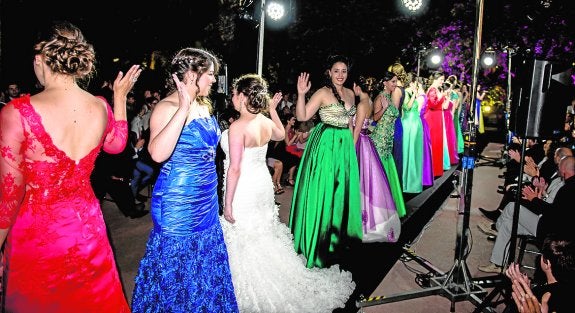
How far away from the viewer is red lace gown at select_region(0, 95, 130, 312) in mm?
1878

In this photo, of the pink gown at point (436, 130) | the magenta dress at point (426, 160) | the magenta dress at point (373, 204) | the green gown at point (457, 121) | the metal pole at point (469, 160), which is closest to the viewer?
the metal pole at point (469, 160)

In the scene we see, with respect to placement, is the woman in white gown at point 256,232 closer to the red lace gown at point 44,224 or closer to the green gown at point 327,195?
the green gown at point 327,195

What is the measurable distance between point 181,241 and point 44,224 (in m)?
0.81

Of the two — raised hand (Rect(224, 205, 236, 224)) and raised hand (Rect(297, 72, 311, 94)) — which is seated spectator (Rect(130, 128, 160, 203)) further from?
raised hand (Rect(224, 205, 236, 224))

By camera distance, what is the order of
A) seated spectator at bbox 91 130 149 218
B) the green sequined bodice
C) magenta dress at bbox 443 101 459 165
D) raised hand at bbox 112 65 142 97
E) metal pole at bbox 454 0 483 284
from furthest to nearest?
magenta dress at bbox 443 101 459 165 < seated spectator at bbox 91 130 149 218 < the green sequined bodice < metal pole at bbox 454 0 483 284 < raised hand at bbox 112 65 142 97

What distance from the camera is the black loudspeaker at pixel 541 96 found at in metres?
3.26

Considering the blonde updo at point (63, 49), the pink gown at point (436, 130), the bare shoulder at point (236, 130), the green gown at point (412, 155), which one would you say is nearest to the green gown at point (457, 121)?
the pink gown at point (436, 130)

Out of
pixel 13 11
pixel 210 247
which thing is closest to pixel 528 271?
pixel 210 247

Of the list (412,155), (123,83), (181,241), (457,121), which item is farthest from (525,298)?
(457,121)

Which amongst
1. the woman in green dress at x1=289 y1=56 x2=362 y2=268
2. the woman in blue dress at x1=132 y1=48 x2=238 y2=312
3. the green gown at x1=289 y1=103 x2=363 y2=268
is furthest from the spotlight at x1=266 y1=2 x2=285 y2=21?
the woman in blue dress at x1=132 y1=48 x2=238 y2=312

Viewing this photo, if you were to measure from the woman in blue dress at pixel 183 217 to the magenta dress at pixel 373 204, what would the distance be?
9.93ft

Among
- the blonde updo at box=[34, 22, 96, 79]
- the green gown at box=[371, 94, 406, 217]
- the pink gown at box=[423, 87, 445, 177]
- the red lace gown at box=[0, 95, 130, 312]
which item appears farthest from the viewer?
the pink gown at box=[423, 87, 445, 177]

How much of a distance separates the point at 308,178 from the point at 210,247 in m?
1.77

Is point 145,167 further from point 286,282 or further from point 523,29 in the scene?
point 523,29
